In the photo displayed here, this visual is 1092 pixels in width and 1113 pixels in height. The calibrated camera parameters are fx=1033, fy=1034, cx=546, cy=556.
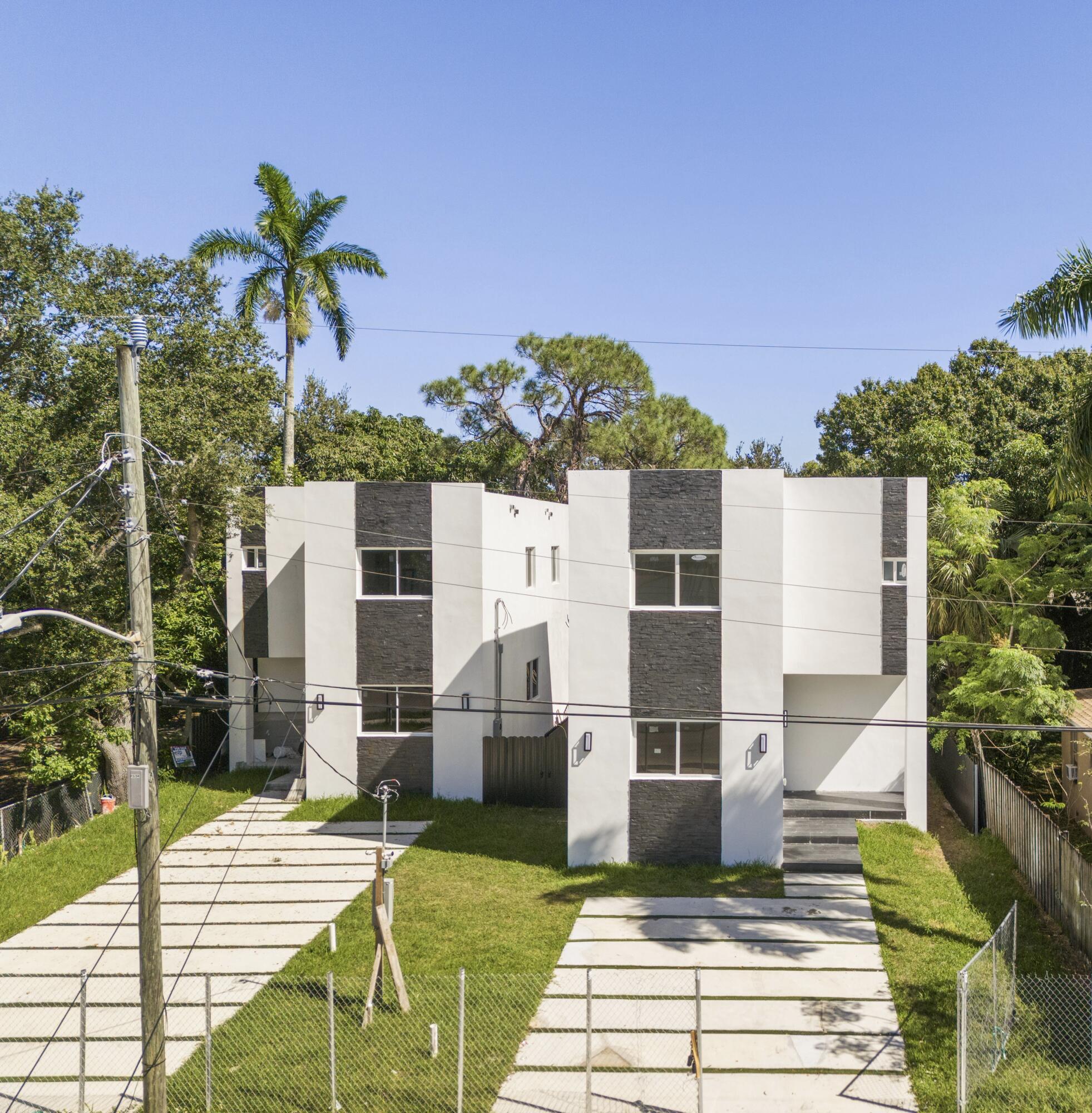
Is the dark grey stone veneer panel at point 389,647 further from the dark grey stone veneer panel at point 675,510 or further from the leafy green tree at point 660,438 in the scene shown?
the leafy green tree at point 660,438

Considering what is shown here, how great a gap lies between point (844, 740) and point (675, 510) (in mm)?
7107

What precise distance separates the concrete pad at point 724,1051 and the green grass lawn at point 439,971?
471 mm

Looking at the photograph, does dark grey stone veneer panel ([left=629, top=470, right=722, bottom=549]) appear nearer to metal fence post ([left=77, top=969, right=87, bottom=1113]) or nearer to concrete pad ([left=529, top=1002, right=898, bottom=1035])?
concrete pad ([left=529, top=1002, right=898, bottom=1035])

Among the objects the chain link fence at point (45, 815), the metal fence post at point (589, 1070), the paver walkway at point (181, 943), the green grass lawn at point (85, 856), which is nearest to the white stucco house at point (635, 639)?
the paver walkway at point (181, 943)

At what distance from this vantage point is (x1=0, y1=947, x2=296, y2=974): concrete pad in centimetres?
1417

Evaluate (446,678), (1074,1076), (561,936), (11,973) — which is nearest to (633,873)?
(561,936)

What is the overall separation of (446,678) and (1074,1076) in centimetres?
1473

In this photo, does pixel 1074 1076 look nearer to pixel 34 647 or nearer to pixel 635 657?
pixel 635 657

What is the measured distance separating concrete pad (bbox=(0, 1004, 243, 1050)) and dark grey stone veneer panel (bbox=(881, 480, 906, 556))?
45.5 feet

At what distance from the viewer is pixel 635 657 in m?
18.1

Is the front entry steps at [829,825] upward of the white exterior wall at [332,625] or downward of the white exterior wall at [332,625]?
downward

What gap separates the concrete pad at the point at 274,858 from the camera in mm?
18922

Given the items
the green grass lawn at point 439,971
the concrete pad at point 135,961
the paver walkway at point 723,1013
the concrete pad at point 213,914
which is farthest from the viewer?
the concrete pad at point 213,914

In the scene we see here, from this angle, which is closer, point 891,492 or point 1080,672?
point 891,492
